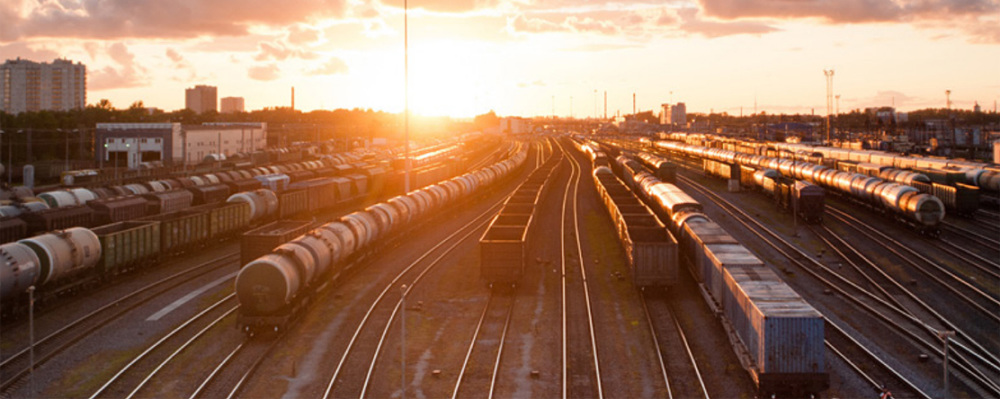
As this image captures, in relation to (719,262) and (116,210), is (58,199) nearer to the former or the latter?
(116,210)

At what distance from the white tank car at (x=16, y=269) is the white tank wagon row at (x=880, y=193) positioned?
50.4 m

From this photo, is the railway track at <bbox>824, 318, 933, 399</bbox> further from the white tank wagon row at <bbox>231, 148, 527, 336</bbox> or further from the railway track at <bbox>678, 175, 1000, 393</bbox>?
the white tank wagon row at <bbox>231, 148, 527, 336</bbox>

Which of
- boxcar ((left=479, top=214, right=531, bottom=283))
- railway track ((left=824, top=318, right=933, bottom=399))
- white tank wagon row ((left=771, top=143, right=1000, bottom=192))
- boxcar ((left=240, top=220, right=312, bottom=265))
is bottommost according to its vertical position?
→ railway track ((left=824, top=318, right=933, bottom=399))

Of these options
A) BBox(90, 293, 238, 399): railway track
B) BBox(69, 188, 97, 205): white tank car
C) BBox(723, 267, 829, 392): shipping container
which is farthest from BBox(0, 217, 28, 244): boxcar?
BBox(723, 267, 829, 392): shipping container

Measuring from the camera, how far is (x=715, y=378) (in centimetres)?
2259

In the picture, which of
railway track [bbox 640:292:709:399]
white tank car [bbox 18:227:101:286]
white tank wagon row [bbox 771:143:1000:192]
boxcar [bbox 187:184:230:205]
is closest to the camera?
railway track [bbox 640:292:709:399]

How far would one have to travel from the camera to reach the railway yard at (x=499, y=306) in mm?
22234

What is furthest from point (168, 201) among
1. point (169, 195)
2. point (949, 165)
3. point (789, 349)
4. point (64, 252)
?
point (949, 165)

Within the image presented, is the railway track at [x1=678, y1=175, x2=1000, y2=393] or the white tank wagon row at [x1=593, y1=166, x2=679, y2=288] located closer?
the railway track at [x1=678, y1=175, x2=1000, y2=393]

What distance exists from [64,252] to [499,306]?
749 inches

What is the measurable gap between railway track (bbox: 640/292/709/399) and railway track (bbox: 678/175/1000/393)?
6790 mm

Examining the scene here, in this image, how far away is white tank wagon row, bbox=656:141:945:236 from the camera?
153ft

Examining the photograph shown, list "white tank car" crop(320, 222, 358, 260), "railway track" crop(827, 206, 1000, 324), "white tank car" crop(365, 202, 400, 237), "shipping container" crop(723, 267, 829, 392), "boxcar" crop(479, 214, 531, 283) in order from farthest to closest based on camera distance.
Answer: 1. "white tank car" crop(365, 202, 400, 237)
2. "white tank car" crop(320, 222, 358, 260)
3. "boxcar" crop(479, 214, 531, 283)
4. "railway track" crop(827, 206, 1000, 324)
5. "shipping container" crop(723, 267, 829, 392)

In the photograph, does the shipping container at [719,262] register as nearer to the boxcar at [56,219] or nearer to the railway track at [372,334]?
the railway track at [372,334]
